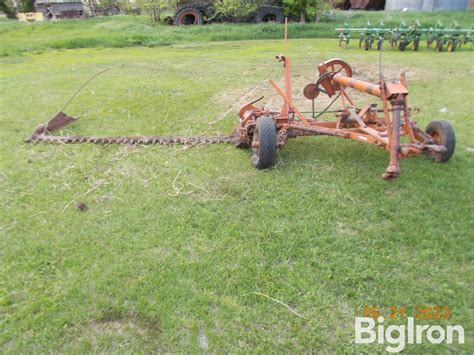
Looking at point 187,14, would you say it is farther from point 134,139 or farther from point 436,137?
point 436,137

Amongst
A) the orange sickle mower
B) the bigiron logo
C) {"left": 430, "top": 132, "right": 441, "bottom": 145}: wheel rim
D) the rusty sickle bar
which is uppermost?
the orange sickle mower

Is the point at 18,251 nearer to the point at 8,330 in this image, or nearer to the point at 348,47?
the point at 8,330

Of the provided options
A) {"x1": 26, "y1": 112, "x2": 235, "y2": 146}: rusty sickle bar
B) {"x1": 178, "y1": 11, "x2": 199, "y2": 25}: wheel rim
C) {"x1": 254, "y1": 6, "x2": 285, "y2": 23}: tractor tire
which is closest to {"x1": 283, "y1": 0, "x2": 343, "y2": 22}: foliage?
{"x1": 254, "y1": 6, "x2": 285, "y2": 23}: tractor tire

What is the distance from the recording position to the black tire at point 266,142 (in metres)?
4.05

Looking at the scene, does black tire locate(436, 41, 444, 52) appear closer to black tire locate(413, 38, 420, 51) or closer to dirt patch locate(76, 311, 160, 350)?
black tire locate(413, 38, 420, 51)

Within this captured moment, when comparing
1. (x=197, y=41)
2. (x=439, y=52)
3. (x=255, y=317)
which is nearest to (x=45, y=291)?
(x=255, y=317)

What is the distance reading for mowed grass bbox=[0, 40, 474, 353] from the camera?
96.2 inches

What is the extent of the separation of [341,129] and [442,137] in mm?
1090

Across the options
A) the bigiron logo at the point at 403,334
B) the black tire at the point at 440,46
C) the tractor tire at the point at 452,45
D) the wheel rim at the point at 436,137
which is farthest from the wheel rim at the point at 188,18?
the bigiron logo at the point at 403,334

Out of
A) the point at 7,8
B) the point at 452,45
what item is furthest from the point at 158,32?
the point at 7,8
